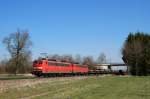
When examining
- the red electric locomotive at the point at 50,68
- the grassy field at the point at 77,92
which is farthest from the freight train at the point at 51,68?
the grassy field at the point at 77,92

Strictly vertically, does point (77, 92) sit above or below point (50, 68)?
below

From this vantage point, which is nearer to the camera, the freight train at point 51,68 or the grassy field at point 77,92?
the grassy field at point 77,92

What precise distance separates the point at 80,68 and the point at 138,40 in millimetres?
36182

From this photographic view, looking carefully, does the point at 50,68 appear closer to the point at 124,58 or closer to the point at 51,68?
the point at 51,68

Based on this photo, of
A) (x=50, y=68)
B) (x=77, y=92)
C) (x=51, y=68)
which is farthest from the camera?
(x=51, y=68)

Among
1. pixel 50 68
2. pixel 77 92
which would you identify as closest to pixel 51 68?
pixel 50 68

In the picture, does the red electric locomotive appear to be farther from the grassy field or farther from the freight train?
the grassy field

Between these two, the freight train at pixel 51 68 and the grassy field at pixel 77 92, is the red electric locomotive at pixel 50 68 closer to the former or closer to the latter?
the freight train at pixel 51 68

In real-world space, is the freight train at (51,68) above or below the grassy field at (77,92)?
above

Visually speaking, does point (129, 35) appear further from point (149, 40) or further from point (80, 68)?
point (80, 68)

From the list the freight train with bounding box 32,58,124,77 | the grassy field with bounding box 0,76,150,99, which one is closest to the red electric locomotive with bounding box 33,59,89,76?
the freight train with bounding box 32,58,124,77

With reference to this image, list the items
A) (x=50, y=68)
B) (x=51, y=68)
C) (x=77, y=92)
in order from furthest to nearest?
1. (x=51, y=68)
2. (x=50, y=68)
3. (x=77, y=92)

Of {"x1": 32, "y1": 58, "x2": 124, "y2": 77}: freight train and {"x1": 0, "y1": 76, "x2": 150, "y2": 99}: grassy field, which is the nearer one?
{"x1": 0, "y1": 76, "x2": 150, "y2": 99}: grassy field

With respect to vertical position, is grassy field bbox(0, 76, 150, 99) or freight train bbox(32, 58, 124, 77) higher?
freight train bbox(32, 58, 124, 77)
